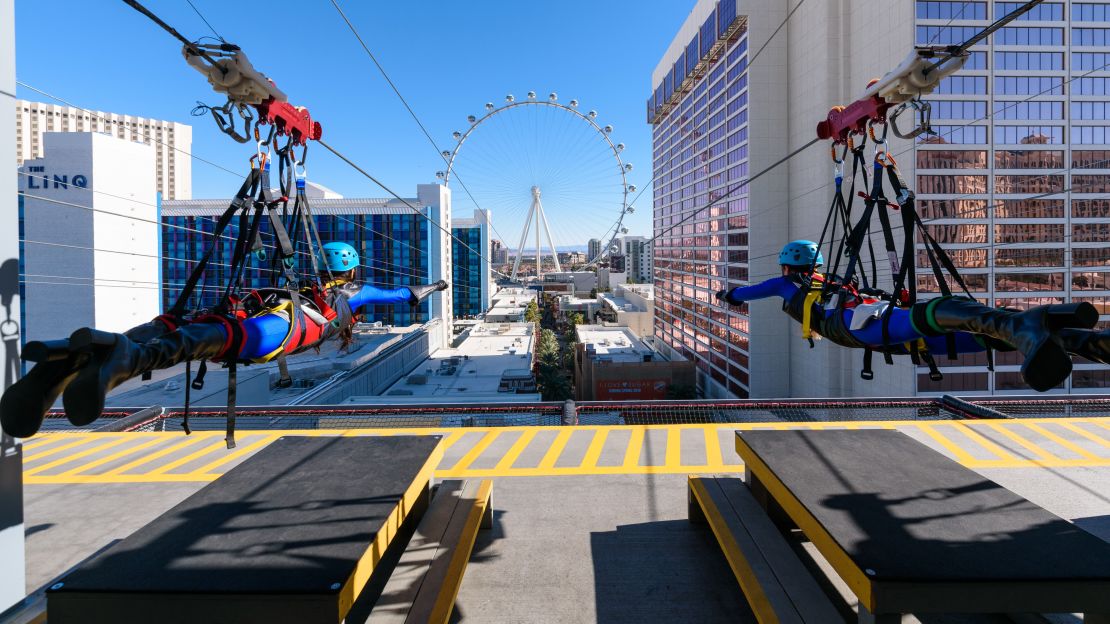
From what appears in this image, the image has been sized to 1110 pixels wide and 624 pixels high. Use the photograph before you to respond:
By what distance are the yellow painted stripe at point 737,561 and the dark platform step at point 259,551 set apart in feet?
10.8

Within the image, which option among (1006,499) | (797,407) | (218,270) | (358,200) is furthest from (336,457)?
(358,200)

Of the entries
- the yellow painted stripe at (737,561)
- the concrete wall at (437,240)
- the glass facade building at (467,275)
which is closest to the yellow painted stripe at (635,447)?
the yellow painted stripe at (737,561)

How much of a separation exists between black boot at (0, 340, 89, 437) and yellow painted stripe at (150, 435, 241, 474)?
7393 mm

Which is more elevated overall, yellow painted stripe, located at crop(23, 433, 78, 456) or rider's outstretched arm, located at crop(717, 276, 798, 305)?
rider's outstretched arm, located at crop(717, 276, 798, 305)

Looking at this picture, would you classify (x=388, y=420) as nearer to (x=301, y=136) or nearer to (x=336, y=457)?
(x=336, y=457)

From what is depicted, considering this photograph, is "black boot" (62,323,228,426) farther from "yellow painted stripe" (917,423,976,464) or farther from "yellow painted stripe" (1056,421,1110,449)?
"yellow painted stripe" (1056,421,1110,449)

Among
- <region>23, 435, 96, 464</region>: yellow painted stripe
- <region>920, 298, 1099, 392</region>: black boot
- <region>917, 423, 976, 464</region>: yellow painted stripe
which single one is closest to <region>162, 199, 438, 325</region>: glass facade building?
<region>23, 435, 96, 464</region>: yellow painted stripe

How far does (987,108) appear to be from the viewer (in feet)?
71.6

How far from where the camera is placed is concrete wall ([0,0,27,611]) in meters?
4.79

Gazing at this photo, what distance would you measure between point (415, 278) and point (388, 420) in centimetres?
5842

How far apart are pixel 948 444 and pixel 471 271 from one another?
8085 cm

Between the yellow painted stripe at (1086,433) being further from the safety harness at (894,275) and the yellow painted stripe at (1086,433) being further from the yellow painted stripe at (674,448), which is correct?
the safety harness at (894,275)

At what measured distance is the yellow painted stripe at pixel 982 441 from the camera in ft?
29.7

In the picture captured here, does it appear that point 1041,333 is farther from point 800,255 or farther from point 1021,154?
point 1021,154
